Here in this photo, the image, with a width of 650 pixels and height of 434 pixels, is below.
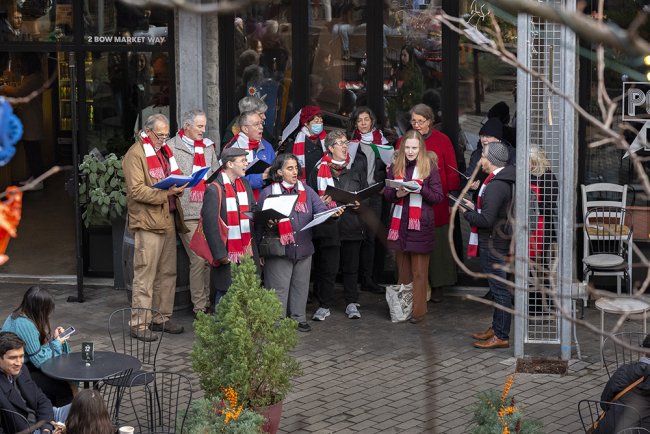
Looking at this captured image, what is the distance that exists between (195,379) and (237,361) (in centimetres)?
209

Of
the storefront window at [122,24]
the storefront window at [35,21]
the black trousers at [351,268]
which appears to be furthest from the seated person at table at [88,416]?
the storefront window at [35,21]

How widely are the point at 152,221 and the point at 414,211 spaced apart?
7.59 feet

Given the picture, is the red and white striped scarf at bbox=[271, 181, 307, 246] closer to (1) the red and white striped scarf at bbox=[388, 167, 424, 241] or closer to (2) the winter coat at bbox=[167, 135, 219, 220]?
(2) the winter coat at bbox=[167, 135, 219, 220]

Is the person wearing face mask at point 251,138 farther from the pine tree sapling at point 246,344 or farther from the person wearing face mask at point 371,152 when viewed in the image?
the pine tree sapling at point 246,344

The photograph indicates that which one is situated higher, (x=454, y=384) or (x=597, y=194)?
(x=597, y=194)

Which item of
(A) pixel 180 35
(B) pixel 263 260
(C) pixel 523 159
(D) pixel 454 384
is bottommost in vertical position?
(D) pixel 454 384

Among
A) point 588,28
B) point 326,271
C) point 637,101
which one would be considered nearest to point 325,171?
point 326,271

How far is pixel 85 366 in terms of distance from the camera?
330 inches

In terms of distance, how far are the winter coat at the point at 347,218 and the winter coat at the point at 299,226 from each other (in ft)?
1.56

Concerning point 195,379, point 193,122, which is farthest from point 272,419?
point 193,122

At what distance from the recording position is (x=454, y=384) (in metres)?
9.77

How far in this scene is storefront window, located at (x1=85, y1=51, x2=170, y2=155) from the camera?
487 inches

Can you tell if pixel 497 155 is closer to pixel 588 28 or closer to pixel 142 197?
pixel 142 197

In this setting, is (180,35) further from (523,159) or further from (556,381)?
(556,381)
